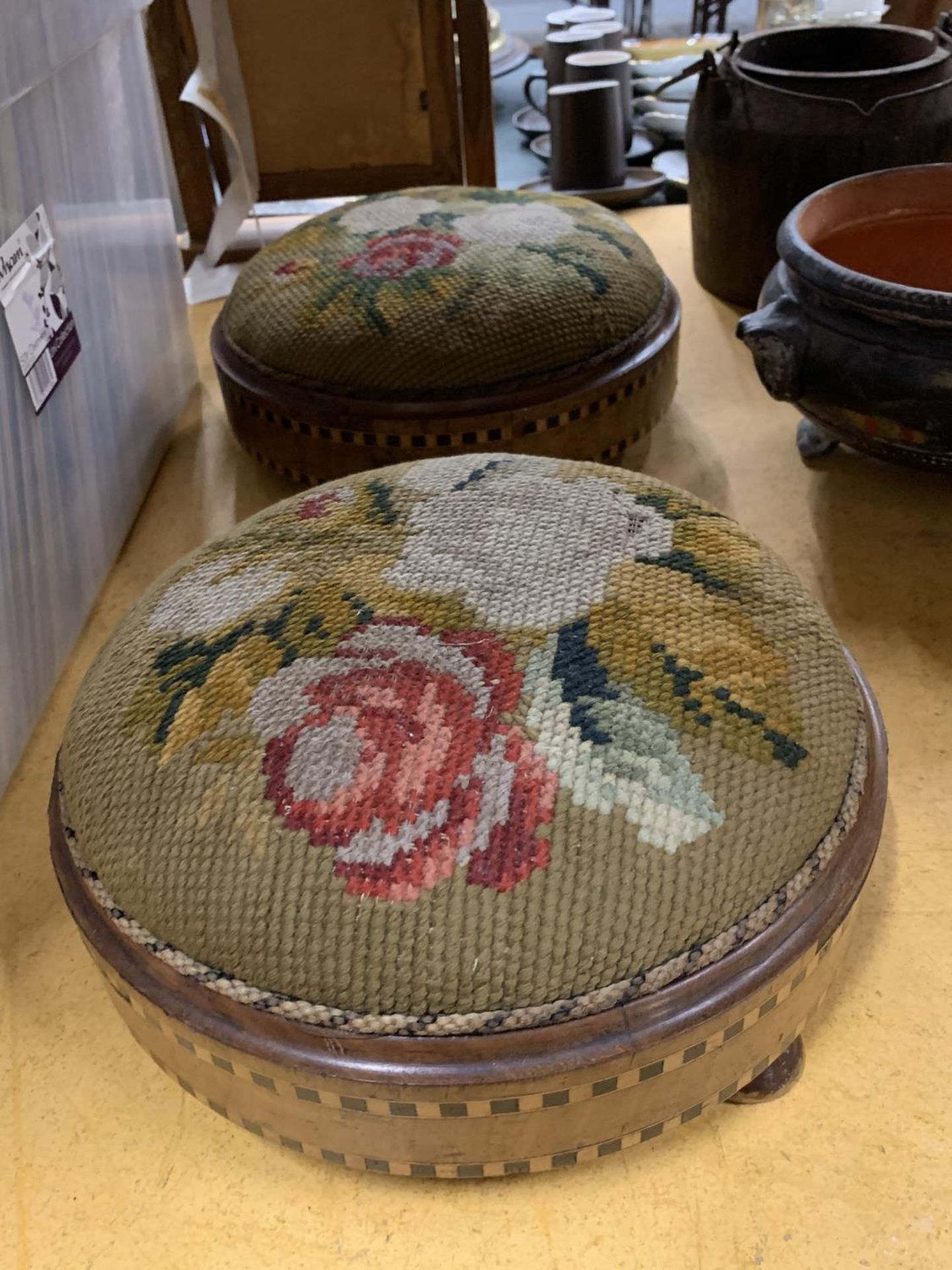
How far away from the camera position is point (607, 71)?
259 cm

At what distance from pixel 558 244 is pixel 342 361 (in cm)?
36

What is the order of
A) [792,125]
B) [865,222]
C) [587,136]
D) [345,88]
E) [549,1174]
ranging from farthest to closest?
1. [587,136]
2. [345,88]
3. [792,125]
4. [865,222]
5. [549,1174]

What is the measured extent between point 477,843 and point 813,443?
1.16 meters

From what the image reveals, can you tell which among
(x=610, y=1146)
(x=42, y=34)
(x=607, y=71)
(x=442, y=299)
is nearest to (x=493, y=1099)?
(x=610, y=1146)

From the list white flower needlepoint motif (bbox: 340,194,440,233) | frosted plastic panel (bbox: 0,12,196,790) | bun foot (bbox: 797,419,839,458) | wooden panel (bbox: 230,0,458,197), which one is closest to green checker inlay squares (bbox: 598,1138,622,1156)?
frosted plastic panel (bbox: 0,12,196,790)

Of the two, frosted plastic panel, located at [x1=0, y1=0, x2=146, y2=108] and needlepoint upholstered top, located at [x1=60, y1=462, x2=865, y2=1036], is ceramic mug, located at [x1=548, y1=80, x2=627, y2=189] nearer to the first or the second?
frosted plastic panel, located at [x1=0, y1=0, x2=146, y2=108]

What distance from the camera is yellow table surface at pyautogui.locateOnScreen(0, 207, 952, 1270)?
0.86 metres

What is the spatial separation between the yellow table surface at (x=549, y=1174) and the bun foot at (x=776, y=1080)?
0.6 inches

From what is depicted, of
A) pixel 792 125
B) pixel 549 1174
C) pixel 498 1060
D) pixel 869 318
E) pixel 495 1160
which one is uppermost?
pixel 792 125

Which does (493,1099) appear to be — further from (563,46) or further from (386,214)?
(563,46)

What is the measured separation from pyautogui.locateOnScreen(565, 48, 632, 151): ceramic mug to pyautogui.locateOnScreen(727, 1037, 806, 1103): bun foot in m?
2.16

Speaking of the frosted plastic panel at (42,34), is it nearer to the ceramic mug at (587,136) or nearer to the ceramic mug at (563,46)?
the ceramic mug at (587,136)

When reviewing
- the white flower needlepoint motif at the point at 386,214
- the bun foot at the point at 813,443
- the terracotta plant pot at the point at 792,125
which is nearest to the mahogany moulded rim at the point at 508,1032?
the bun foot at the point at 813,443

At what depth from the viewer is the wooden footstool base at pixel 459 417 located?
4.89ft
